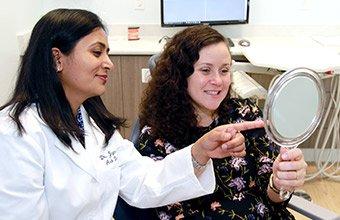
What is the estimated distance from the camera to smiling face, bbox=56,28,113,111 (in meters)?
1.15

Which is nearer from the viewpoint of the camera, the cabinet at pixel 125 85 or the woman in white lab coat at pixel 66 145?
the woman in white lab coat at pixel 66 145

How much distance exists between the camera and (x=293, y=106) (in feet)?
3.14

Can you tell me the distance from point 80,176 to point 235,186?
0.59 meters

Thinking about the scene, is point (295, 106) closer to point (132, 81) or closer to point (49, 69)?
point (49, 69)

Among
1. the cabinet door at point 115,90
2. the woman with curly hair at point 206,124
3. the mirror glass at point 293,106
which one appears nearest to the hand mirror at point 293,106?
the mirror glass at point 293,106

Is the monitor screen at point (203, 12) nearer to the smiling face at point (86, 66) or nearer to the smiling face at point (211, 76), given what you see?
the smiling face at point (211, 76)

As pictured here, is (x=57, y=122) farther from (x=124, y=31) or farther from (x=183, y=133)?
(x=124, y=31)

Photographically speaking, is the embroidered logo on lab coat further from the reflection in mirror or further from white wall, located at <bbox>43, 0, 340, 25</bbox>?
white wall, located at <bbox>43, 0, 340, 25</bbox>

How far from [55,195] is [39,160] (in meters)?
0.11

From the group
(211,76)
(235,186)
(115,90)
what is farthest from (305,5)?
(235,186)

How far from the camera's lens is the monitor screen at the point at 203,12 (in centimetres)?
295

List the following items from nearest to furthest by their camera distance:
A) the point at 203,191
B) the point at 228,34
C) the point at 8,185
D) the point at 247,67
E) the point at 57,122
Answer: the point at 8,185, the point at 57,122, the point at 203,191, the point at 247,67, the point at 228,34

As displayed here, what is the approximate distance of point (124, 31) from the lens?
3.25 meters

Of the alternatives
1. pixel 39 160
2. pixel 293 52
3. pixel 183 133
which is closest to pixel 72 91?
pixel 39 160
